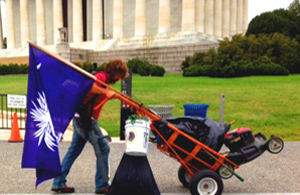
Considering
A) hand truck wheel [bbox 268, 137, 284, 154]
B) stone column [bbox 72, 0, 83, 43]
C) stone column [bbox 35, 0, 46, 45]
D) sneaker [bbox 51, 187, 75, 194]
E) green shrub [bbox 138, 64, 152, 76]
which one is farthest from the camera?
stone column [bbox 35, 0, 46, 45]

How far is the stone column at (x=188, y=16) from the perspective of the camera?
37344 mm

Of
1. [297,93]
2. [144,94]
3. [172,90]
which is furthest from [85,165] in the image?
[297,93]

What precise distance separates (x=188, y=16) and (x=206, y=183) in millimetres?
35157

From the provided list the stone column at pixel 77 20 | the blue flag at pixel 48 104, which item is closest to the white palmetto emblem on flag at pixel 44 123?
the blue flag at pixel 48 104

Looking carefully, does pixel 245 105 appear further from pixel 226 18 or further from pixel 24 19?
pixel 24 19

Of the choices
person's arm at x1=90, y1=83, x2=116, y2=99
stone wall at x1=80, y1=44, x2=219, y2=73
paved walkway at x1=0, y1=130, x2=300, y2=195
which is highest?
stone wall at x1=80, y1=44, x2=219, y2=73

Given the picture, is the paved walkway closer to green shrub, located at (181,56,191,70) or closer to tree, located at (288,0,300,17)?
green shrub, located at (181,56,191,70)

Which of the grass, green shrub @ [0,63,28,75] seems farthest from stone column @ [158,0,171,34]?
the grass

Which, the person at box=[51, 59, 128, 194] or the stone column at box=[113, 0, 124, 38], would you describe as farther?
the stone column at box=[113, 0, 124, 38]

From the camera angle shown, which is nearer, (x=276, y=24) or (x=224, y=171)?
(x=224, y=171)

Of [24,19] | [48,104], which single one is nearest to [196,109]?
[48,104]

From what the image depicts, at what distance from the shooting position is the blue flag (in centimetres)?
368

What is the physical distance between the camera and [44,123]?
3.75 meters

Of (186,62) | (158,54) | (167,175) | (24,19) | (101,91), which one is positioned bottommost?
(167,175)
